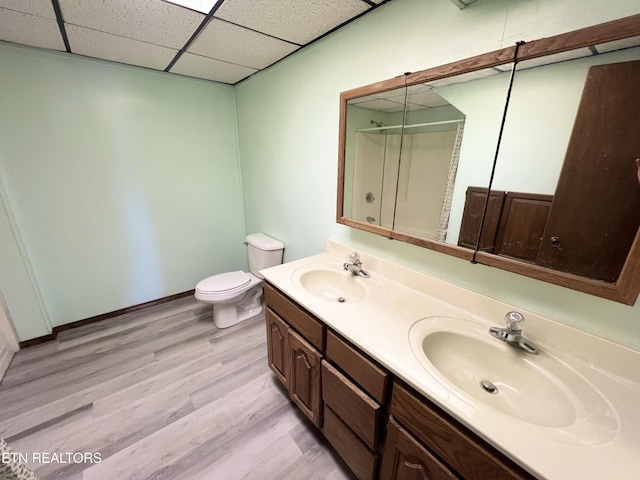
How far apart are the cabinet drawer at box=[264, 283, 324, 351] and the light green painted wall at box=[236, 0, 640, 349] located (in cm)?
58

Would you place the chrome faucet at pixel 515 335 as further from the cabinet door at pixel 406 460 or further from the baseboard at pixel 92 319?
the baseboard at pixel 92 319

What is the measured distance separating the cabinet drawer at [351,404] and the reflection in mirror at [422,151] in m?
0.73

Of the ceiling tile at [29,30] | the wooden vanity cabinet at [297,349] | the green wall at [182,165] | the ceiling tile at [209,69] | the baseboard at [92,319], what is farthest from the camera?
the baseboard at [92,319]

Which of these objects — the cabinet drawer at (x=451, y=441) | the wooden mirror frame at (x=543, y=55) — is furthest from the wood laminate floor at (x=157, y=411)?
the wooden mirror frame at (x=543, y=55)

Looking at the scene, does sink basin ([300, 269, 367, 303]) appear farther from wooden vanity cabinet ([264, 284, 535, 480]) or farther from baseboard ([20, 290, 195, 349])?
baseboard ([20, 290, 195, 349])

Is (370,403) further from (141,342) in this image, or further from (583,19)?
(141,342)

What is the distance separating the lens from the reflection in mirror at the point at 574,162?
0.72 meters

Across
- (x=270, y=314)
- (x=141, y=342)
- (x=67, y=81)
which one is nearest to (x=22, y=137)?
(x=67, y=81)

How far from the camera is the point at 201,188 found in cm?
256

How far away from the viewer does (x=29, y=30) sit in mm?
1437

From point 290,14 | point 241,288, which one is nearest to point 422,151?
point 290,14

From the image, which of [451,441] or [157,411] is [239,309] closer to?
[157,411]

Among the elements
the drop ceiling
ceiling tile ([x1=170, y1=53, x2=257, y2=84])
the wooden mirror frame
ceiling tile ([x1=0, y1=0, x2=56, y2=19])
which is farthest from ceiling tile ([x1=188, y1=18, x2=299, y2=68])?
the wooden mirror frame

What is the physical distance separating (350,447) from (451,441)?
1.86 ft
